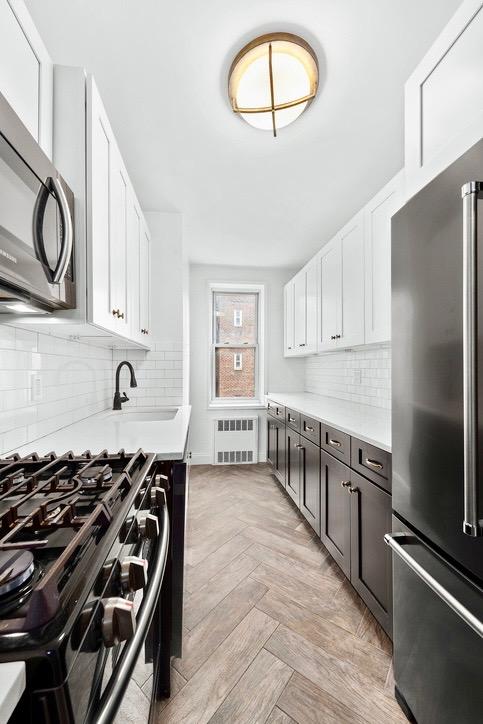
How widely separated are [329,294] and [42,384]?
86.1 inches

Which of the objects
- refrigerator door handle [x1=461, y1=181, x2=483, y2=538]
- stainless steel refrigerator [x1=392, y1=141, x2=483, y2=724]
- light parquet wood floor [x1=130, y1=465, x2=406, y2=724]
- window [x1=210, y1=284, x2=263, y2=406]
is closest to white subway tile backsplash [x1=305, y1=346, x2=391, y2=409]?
window [x1=210, y1=284, x2=263, y2=406]

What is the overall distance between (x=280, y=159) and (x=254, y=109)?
21.2 inches

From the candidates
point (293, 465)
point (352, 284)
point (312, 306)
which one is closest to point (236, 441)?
point (293, 465)

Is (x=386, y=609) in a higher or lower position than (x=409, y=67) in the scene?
lower

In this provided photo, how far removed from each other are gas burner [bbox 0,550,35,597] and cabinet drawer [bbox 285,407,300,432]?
2385 millimetres

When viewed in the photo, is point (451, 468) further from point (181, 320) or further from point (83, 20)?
point (181, 320)

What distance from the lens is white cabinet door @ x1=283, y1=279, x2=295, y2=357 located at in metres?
3.95

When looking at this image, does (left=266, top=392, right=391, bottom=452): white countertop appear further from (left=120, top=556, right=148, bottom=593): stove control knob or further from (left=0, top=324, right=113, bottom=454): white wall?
(left=0, top=324, right=113, bottom=454): white wall

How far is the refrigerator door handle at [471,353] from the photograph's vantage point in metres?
0.77

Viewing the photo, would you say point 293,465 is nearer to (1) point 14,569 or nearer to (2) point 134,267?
(2) point 134,267

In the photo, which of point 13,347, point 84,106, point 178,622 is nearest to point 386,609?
point 178,622

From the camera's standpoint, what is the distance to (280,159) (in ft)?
A: 6.95

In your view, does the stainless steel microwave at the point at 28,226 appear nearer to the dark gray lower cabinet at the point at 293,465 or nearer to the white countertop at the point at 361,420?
the white countertop at the point at 361,420

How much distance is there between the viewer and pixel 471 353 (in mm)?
778
